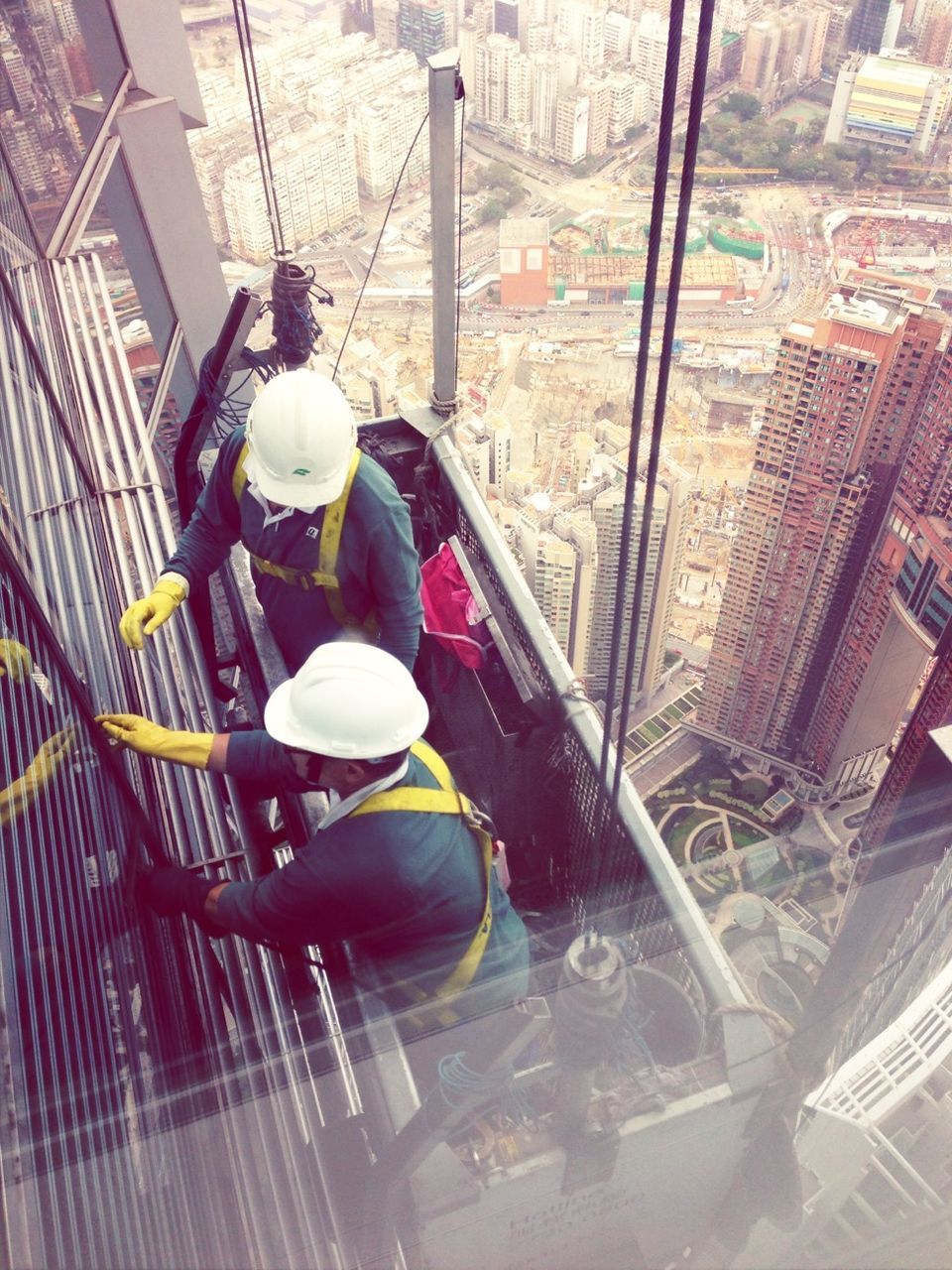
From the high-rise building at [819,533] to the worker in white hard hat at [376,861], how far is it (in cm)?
692

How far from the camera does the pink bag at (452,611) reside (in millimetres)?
2602

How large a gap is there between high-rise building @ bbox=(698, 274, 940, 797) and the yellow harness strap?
6.89m

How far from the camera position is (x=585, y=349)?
7332mm

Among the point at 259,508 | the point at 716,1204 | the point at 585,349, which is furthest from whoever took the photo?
the point at 585,349

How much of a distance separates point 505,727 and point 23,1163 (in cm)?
174

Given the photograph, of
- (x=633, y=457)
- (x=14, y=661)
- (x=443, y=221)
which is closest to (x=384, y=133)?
(x=443, y=221)

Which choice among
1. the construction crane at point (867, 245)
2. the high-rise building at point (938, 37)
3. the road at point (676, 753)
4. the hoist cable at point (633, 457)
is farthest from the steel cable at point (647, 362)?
the construction crane at point (867, 245)

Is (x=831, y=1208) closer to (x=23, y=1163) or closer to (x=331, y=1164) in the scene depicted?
(x=331, y=1164)

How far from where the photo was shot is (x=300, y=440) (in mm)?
1742

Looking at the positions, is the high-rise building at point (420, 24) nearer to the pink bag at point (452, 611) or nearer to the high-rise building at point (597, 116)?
the high-rise building at point (597, 116)

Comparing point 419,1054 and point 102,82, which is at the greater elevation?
point 102,82

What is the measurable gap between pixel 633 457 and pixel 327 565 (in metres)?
0.64

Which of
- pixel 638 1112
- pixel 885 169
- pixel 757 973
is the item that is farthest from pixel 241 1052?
pixel 885 169

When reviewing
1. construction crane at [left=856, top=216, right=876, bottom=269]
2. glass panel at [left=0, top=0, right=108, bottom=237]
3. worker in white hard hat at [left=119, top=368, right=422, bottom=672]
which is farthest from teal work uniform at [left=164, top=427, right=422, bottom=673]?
construction crane at [left=856, top=216, right=876, bottom=269]
